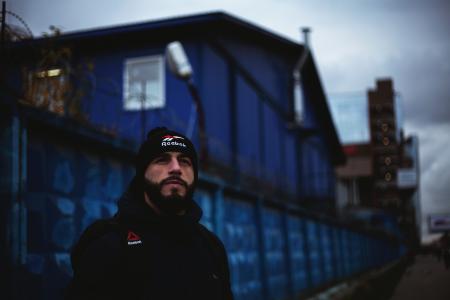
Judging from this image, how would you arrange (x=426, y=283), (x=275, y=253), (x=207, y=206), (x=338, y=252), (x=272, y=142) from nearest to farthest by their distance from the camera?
(x=426, y=283)
(x=207, y=206)
(x=275, y=253)
(x=338, y=252)
(x=272, y=142)

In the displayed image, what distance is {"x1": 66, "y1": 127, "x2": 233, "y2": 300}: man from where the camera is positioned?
2564 millimetres

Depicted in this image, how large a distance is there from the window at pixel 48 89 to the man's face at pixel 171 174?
247 centimetres

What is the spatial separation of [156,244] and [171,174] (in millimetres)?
419

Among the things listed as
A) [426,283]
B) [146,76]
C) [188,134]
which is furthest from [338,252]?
[426,283]

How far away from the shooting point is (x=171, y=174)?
3.02 m

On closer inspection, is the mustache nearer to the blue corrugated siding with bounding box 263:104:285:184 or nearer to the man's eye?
the man's eye

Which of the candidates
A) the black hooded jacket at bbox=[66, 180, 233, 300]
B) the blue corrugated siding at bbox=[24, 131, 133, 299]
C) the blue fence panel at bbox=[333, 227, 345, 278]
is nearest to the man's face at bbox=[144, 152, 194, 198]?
the black hooded jacket at bbox=[66, 180, 233, 300]

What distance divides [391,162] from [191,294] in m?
109

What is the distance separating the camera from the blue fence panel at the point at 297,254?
14.6 meters

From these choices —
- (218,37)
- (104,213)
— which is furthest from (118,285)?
(218,37)

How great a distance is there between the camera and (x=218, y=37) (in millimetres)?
18234

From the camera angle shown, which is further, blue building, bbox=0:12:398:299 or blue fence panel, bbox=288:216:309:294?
blue fence panel, bbox=288:216:309:294

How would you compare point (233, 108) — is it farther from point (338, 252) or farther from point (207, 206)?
point (338, 252)

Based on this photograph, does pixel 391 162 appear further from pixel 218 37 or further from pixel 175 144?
pixel 175 144
